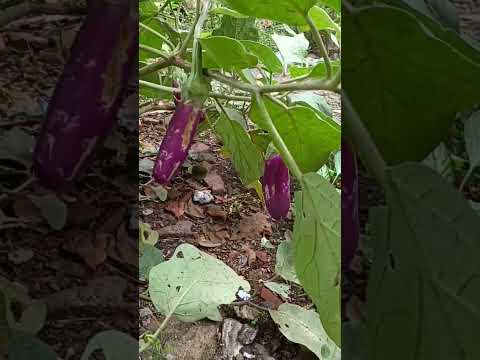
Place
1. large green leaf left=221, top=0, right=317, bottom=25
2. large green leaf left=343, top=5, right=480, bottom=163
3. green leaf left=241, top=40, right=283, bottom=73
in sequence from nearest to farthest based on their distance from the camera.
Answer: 1. large green leaf left=343, top=5, right=480, bottom=163
2. large green leaf left=221, top=0, right=317, bottom=25
3. green leaf left=241, top=40, right=283, bottom=73

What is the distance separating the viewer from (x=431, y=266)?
192 mm

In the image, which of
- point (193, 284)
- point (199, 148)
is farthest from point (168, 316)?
point (199, 148)

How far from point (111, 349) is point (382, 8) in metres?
0.15

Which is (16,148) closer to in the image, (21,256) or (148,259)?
(21,256)

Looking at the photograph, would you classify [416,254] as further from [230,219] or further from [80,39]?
[230,219]

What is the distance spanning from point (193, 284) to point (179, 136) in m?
0.13

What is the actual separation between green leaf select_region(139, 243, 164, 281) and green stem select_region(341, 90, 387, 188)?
0.97ft

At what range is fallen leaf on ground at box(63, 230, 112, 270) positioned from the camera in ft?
0.70

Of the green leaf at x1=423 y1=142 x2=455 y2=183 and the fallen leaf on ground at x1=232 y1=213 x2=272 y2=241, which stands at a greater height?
the green leaf at x1=423 y1=142 x2=455 y2=183

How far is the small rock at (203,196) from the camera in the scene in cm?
60

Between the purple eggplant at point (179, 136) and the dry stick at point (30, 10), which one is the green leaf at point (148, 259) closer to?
the purple eggplant at point (179, 136)

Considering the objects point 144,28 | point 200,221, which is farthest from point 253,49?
point 200,221

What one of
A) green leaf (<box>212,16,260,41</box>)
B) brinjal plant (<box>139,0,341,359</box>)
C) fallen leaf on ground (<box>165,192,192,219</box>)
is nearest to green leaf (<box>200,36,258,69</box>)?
brinjal plant (<box>139,0,341,359</box>)

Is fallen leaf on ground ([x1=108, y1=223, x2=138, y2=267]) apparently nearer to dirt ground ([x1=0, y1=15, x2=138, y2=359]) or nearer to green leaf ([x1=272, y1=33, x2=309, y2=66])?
dirt ground ([x1=0, y1=15, x2=138, y2=359])
